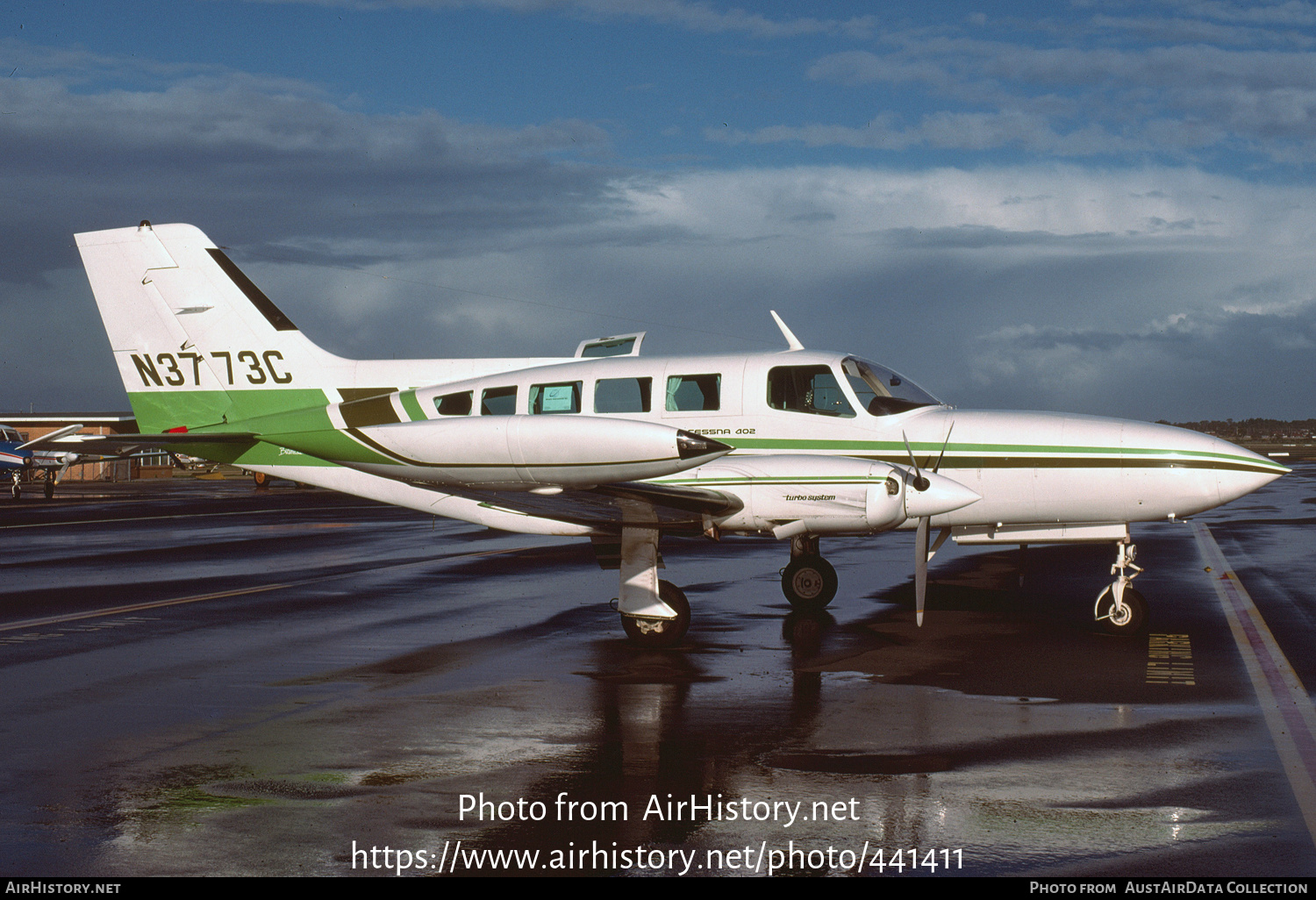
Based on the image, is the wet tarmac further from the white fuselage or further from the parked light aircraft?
the parked light aircraft

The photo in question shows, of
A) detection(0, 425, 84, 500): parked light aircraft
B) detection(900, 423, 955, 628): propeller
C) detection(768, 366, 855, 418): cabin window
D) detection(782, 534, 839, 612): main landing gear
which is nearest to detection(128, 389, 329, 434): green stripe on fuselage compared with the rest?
detection(768, 366, 855, 418): cabin window

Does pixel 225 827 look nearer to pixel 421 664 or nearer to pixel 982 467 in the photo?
pixel 421 664

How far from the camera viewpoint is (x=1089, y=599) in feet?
51.4

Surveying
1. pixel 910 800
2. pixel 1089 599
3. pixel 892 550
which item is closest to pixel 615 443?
pixel 910 800

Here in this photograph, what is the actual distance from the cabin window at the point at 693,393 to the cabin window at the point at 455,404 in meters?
2.21

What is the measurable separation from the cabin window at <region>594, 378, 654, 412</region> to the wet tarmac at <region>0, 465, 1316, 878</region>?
2.45m

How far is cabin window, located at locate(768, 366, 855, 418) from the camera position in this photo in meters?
12.5

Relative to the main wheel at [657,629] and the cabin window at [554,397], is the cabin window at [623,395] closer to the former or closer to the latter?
the cabin window at [554,397]

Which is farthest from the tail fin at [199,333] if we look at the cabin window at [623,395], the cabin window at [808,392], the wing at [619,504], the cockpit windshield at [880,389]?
the cockpit windshield at [880,389]

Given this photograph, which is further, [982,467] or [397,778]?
[982,467]

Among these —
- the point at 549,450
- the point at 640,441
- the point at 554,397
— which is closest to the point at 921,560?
the point at 640,441

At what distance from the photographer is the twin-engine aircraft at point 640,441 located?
961 cm

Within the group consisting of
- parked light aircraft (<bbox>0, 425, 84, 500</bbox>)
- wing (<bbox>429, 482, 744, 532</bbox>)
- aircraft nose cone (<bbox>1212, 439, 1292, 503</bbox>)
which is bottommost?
parked light aircraft (<bbox>0, 425, 84, 500</bbox>)
